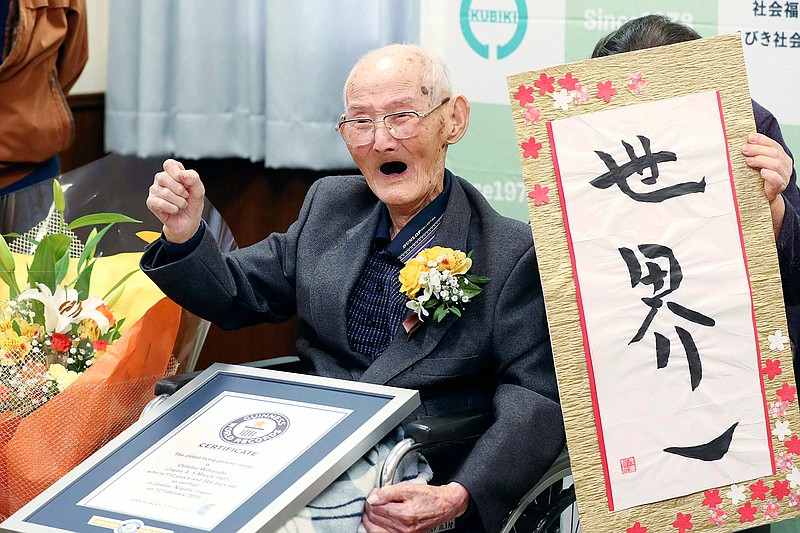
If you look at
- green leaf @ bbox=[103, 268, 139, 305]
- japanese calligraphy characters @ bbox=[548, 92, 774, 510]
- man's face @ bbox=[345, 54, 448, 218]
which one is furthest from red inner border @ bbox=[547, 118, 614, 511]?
green leaf @ bbox=[103, 268, 139, 305]

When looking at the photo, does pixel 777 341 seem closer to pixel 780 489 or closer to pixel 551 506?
pixel 780 489

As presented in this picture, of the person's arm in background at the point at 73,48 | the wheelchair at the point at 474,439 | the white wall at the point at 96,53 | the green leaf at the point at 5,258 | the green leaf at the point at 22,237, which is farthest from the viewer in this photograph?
the white wall at the point at 96,53

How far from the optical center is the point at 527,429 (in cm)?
181

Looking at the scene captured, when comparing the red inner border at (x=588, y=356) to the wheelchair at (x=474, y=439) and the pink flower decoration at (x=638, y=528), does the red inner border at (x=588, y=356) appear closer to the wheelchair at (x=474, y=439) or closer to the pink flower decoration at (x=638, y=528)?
the pink flower decoration at (x=638, y=528)

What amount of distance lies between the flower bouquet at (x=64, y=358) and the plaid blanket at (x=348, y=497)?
0.51 meters

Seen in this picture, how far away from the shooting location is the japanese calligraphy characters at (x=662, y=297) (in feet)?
5.67

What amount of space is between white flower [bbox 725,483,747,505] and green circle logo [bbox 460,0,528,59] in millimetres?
1285

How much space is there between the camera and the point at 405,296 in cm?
199

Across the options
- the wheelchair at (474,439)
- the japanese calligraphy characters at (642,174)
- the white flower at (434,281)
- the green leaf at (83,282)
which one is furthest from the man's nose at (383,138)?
the green leaf at (83,282)

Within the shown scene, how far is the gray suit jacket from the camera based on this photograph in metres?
1.81

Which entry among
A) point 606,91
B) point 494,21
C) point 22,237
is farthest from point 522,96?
point 22,237

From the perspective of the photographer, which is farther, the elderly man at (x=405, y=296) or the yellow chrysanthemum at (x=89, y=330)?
the yellow chrysanthemum at (x=89, y=330)

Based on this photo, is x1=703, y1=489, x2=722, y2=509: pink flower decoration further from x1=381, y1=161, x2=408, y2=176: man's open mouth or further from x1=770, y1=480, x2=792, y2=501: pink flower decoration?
x1=381, y1=161, x2=408, y2=176: man's open mouth

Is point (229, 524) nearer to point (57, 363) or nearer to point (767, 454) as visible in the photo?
point (57, 363)
